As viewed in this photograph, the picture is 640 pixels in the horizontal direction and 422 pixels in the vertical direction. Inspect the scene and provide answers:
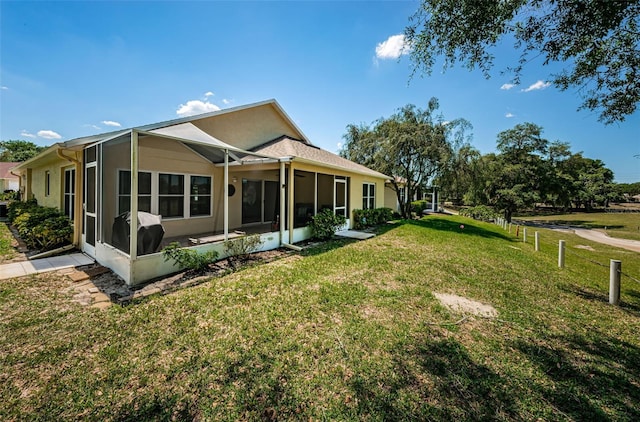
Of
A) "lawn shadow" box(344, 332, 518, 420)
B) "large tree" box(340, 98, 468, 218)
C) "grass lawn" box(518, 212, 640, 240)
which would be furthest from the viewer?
"grass lawn" box(518, 212, 640, 240)

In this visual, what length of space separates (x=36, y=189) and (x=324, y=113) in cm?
1523

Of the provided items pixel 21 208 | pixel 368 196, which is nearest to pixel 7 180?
pixel 21 208

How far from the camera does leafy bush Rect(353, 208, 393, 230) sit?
1313cm

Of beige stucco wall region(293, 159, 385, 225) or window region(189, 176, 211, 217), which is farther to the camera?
beige stucco wall region(293, 159, 385, 225)

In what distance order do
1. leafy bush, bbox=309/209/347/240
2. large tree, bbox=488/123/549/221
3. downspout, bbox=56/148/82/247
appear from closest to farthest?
1. downspout, bbox=56/148/82/247
2. leafy bush, bbox=309/209/347/240
3. large tree, bbox=488/123/549/221

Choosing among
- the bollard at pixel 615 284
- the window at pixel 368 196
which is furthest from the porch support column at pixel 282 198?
the bollard at pixel 615 284

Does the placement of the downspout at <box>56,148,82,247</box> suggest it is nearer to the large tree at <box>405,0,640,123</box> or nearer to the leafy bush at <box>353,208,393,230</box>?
the large tree at <box>405,0,640,123</box>

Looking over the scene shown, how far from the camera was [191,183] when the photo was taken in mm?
9008

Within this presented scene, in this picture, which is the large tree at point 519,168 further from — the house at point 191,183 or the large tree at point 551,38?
the large tree at point 551,38

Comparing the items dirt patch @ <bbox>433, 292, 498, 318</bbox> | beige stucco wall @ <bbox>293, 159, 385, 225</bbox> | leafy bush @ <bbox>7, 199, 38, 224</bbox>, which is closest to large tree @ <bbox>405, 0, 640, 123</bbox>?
dirt patch @ <bbox>433, 292, 498, 318</bbox>

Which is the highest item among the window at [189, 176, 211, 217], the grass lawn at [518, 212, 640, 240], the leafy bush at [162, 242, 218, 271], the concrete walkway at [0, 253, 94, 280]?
the window at [189, 176, 211, 217]

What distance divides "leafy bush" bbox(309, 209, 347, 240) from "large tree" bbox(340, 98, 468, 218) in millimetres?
9102

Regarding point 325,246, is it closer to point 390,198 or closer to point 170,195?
point 170,195

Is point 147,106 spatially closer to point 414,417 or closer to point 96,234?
point 96,234
